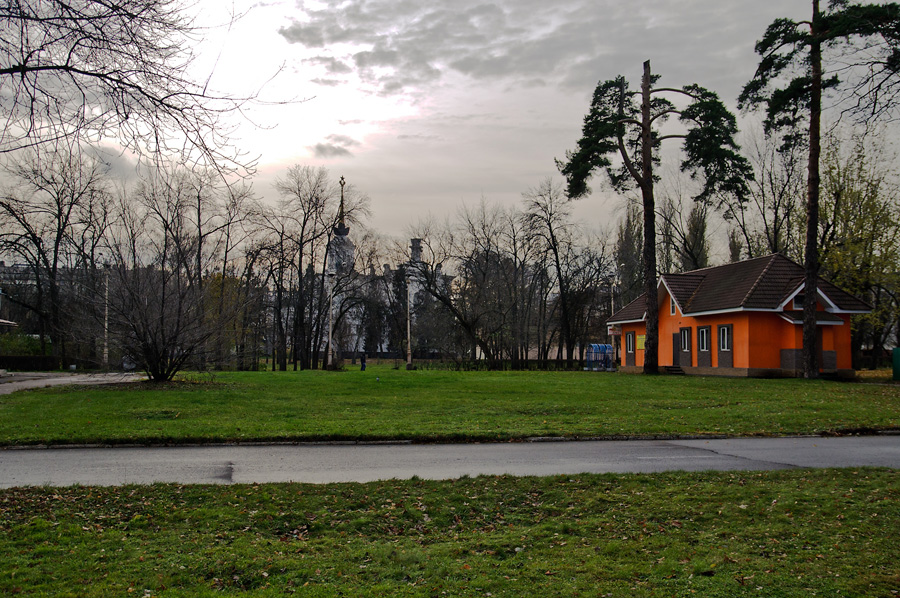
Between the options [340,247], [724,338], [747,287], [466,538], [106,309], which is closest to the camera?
[466,538]

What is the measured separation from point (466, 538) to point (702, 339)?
33912 mm

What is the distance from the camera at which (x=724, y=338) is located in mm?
35406

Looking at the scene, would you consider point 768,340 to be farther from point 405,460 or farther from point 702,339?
point 405,460

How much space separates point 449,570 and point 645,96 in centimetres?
3251

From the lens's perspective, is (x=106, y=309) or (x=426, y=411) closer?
(x=426, y=411)

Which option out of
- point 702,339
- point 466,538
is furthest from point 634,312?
point 466,538

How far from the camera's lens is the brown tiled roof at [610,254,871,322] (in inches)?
1308

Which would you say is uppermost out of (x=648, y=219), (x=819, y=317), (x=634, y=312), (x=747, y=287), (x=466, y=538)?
(x=648, y=219)

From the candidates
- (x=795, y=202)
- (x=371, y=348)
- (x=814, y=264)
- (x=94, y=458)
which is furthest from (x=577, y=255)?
(x=94, y=458)

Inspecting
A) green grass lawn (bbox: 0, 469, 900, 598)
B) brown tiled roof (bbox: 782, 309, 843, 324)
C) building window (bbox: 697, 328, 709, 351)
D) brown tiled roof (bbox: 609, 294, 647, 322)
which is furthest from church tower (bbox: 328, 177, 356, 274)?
green grass lawn (bbox: 0, 469, 900, 598)

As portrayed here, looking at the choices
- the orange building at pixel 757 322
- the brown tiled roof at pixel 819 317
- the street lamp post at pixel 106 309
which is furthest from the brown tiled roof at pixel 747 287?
the street lamp post at pixel 106 309

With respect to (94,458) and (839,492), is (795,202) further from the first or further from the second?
(94,458)

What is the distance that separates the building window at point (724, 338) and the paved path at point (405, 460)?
2218 cm

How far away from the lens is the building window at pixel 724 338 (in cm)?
3490
